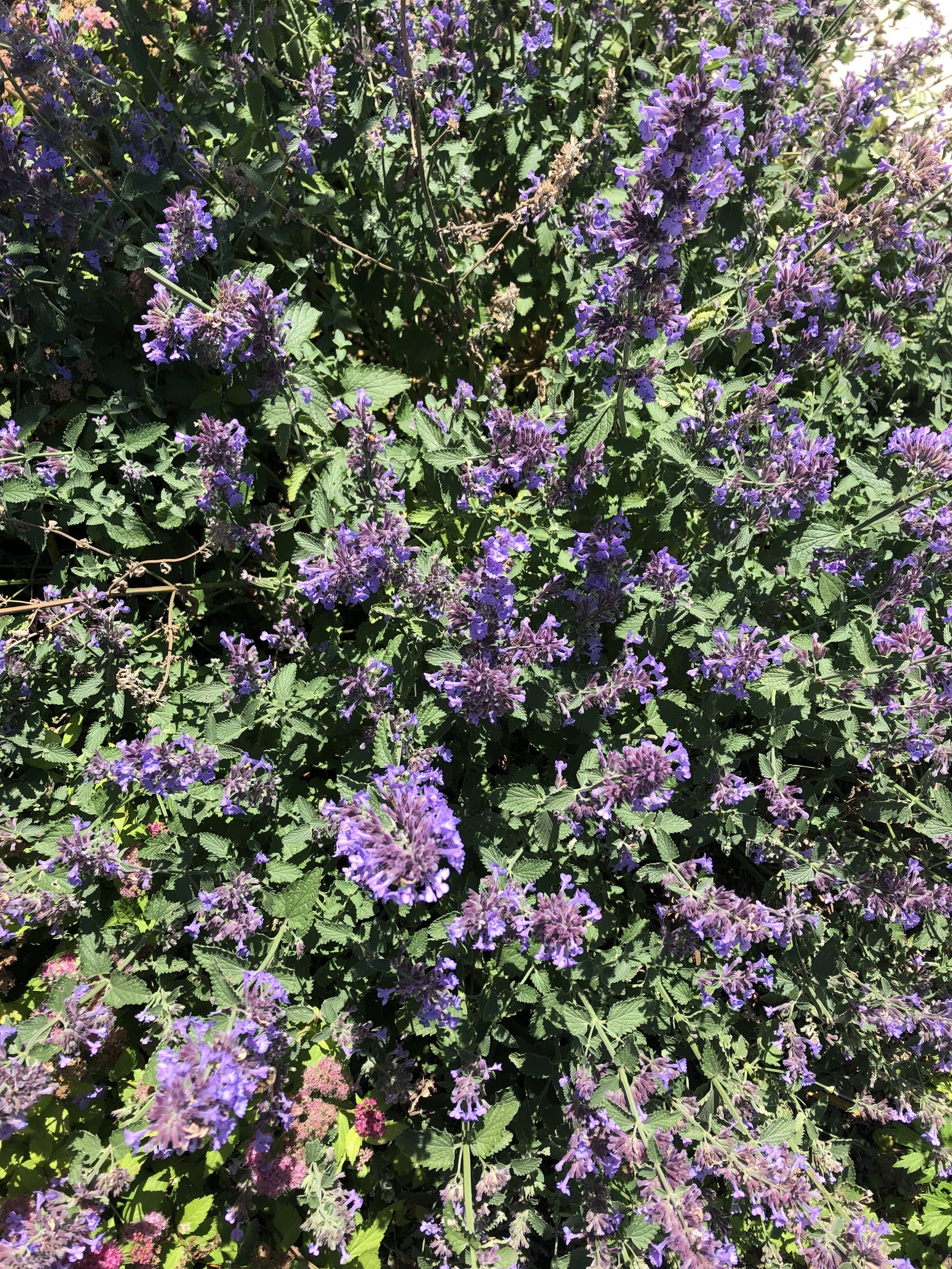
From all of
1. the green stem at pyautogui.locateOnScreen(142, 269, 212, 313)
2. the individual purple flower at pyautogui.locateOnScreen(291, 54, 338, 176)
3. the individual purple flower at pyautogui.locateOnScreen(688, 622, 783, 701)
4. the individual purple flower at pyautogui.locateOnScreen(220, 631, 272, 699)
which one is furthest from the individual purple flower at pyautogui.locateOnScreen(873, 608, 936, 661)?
the individual purple flower at pyautogui.locateOnScreen(291, 54, 338, 176)

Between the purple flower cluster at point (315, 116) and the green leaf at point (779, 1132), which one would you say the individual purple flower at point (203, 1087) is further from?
the purple flower cluster at point (315, 116)

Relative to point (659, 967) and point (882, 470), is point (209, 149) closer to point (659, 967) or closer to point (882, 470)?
point (882, 470)

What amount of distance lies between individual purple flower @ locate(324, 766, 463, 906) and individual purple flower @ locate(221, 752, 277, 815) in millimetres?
817

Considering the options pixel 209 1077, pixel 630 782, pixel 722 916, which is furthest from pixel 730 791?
pixel 209 1077

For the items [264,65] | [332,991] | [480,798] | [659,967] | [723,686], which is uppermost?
[264,65]

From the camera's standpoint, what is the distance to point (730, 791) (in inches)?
161

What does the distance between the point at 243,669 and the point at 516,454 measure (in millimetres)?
1877

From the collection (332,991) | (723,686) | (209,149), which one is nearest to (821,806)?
(723,686)

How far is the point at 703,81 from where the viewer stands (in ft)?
8.93

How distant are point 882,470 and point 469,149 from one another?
3454 millimetres

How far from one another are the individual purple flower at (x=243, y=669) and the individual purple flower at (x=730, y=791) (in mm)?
2661

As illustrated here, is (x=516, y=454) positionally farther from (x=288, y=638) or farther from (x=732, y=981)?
(x=732, y=981)

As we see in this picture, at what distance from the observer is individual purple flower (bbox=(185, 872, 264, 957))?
11.9 feet

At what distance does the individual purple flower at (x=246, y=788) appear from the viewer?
3.82 m
